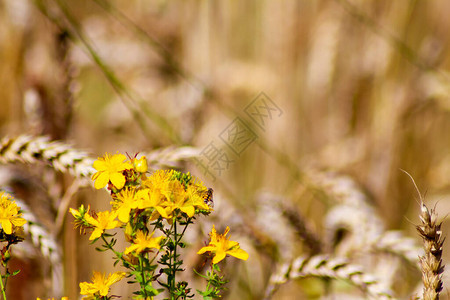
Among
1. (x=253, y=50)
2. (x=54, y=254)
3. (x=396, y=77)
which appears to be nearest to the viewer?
(x=54, y=254)

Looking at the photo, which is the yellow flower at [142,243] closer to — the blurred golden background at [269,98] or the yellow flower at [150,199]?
the yellow flower at [150,199]

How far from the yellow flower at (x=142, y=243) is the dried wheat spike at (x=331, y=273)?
0.87 ft

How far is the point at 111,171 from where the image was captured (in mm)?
395

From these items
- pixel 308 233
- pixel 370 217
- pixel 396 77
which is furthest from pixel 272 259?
pixel 396 77

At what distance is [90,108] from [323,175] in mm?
880

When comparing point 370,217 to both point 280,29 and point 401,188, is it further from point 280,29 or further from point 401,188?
point 280,29

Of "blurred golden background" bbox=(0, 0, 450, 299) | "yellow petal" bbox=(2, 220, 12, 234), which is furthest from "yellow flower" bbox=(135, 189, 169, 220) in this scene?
"blurred golden background" bbox=(0, 0, 450, 299)

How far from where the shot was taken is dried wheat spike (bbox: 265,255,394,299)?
0.59 metres

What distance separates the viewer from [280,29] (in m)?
1.35

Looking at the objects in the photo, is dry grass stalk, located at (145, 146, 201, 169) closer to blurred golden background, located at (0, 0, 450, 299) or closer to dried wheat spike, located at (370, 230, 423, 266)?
blurred golden background, located at (0, 0, 450, 299)

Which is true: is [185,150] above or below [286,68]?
below

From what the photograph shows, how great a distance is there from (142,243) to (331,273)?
33cm

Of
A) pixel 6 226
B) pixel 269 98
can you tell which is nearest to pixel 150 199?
pixel 6 226

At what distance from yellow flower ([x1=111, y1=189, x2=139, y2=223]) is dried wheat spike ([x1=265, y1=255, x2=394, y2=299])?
0.92ft
